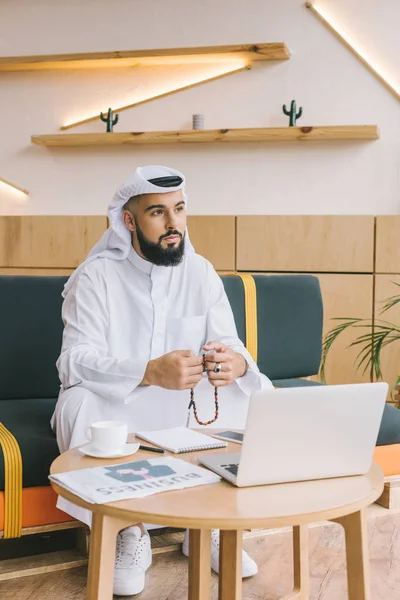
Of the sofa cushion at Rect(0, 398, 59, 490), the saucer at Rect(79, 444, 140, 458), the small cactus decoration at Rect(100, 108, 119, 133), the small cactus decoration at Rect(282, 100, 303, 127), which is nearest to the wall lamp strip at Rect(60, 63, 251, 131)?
the small cactus decoration at Rect(100, 108, 119, 133)

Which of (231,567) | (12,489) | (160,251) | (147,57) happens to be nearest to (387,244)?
(147,57)

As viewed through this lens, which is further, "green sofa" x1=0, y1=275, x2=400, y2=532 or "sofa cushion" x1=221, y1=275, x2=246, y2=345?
"sofa cushion" x1=221, y1=275, x2=246, y2=345

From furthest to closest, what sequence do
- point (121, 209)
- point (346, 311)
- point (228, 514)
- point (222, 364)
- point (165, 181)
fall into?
point (346, 311) → point (121, 209) → point (165, 181) → point (222, 364) → point (228, 514)

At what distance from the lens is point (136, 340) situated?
264 cm

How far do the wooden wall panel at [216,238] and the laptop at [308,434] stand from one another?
339cm

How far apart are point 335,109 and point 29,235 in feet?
7.86

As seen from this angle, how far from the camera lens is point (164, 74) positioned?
18.0 feet

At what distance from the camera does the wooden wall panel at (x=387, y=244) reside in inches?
182

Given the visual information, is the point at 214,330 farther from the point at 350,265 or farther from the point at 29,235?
the point at 29,235

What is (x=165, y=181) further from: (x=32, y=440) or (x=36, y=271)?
(x=36, y=271)

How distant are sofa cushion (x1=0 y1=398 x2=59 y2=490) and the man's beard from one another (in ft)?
2.35

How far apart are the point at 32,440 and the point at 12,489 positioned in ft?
0.56

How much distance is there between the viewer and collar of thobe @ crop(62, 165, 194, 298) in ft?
8.55

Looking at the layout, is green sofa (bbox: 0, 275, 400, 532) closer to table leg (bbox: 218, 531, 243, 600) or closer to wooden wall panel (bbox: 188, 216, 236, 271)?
table leg (bbox: 218, 531, 243, 600)
